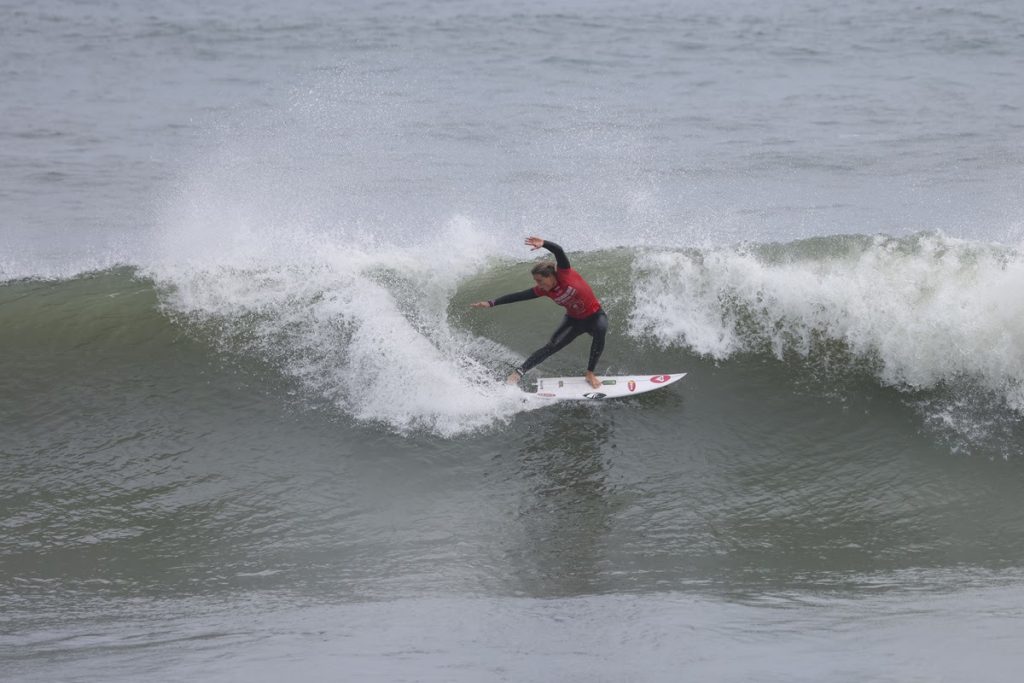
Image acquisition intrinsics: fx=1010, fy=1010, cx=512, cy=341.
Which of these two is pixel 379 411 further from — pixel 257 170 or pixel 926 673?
pixel 257 170

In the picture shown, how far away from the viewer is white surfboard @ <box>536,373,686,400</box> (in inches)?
374

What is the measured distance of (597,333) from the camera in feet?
31.2

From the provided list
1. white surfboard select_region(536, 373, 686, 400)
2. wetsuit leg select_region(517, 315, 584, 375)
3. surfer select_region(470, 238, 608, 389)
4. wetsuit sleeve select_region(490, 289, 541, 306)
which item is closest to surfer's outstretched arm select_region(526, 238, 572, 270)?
surfer select_region(470, 238, 608, 389)

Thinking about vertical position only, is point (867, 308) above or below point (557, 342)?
above

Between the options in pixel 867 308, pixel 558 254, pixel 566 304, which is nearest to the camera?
pixel 558 254

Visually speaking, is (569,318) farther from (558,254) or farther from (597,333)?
(558,254)

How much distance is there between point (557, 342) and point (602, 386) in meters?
0.60

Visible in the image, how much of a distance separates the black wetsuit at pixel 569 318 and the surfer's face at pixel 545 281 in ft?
0.27

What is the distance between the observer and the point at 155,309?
37.5ft

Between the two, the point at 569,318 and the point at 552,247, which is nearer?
the point at 552,247

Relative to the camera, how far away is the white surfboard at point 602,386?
31.2ft

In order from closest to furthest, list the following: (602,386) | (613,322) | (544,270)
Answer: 1. (544,270)
2. (602,386)
3. (613,322)

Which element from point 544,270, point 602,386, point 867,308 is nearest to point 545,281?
point 544,270

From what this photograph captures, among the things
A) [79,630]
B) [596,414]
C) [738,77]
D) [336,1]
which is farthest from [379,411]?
[336,1]
